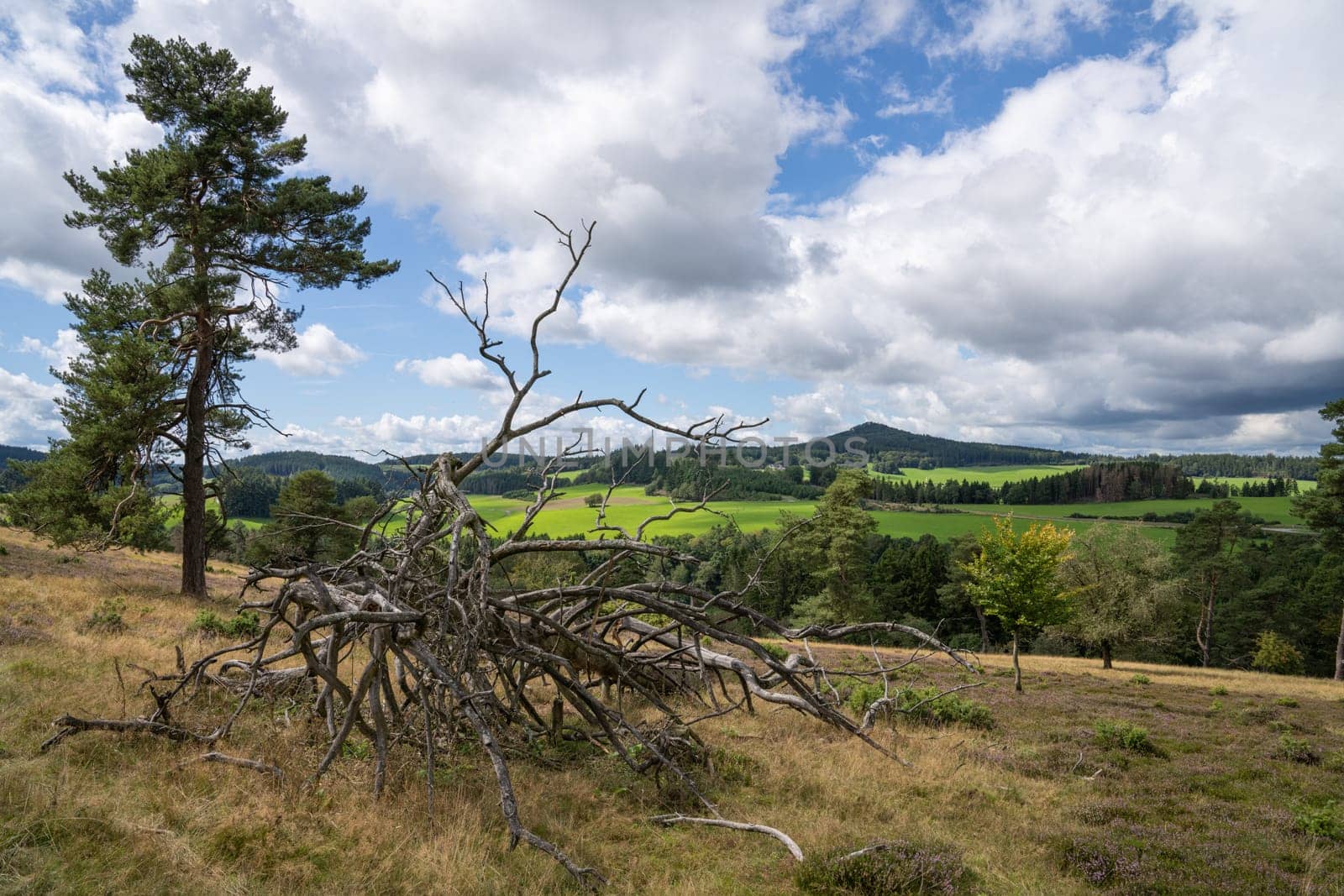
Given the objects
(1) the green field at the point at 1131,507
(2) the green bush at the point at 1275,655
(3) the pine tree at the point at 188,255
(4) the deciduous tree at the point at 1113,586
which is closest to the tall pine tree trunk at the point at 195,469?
(3) the pine tree at the point at 188,255

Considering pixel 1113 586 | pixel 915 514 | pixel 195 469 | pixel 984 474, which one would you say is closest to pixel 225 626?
pixel 195 469

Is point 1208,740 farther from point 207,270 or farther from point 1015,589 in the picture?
point 207,270

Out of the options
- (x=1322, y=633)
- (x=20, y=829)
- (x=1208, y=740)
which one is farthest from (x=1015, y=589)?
(x=1322, y=633)

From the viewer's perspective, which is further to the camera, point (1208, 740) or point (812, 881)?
point (1208, 740)

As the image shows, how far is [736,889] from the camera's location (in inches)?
164

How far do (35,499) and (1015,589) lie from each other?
26779 mm

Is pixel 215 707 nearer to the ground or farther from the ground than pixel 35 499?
nearer to the ground

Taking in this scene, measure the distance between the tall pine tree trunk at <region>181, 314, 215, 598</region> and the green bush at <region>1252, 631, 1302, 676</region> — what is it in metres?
57.6

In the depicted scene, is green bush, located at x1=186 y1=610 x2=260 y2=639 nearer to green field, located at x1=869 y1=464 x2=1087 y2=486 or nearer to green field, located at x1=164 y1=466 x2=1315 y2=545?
green field, located at x1=164 y1=466 x2=1315 y2=545

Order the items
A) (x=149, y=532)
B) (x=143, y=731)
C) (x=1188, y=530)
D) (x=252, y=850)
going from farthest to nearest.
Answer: (x=1188, y=530) → (x=149, y=532) → (x=143, y=731) → (x=252, y=850)

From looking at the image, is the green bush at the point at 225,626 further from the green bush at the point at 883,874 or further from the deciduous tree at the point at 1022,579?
the deciduous tree at the point at 1022,579

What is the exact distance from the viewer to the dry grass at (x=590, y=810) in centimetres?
368

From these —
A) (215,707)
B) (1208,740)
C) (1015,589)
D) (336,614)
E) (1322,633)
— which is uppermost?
(336,614)

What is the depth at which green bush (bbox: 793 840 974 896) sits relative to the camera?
4.21 m
